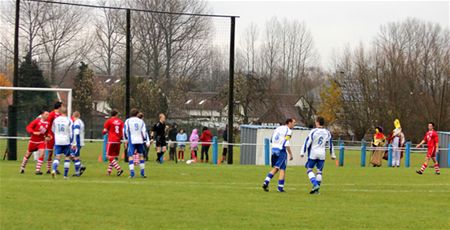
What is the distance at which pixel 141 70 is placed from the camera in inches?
1534

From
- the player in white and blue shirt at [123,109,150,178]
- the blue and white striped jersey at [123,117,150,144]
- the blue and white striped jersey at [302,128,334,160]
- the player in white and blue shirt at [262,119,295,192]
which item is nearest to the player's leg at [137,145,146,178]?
the player in white and blue shirt at [123,109,150,178]

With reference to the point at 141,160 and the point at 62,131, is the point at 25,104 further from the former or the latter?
the point at 62,131

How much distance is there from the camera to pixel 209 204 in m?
14.8

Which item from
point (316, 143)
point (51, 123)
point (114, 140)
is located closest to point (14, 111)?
point (51, 123)

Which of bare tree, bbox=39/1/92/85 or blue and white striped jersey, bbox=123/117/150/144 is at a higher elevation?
bare tree, bbox=39/1/92/85

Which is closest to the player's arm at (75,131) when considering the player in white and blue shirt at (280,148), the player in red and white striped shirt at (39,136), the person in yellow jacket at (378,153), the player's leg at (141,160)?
the player in red and white striped shirt at (39,136)

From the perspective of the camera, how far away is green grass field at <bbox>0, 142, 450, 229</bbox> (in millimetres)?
12133

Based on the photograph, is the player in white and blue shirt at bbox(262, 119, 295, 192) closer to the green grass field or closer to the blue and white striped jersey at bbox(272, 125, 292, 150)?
the blue and white striped jersey at bbox(272, 125, 292, 150)

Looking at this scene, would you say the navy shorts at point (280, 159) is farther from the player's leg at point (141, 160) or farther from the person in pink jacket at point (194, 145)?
the person in pink jacket at point (194, 145)

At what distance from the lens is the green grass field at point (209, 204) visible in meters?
12.1

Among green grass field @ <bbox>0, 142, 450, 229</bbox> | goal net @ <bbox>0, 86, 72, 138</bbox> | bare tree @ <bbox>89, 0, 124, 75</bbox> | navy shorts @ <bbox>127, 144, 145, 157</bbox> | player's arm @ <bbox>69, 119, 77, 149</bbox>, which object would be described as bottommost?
green grass field @ <bbox>0, 142, 450, 229</bbox>

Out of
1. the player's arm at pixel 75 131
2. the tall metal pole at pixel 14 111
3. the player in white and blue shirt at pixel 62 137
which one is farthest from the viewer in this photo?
the tall metal pole at pixel 14 111

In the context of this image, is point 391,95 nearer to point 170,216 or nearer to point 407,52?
point 407,52


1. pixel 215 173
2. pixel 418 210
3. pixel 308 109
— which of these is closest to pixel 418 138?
pixel 308 109
